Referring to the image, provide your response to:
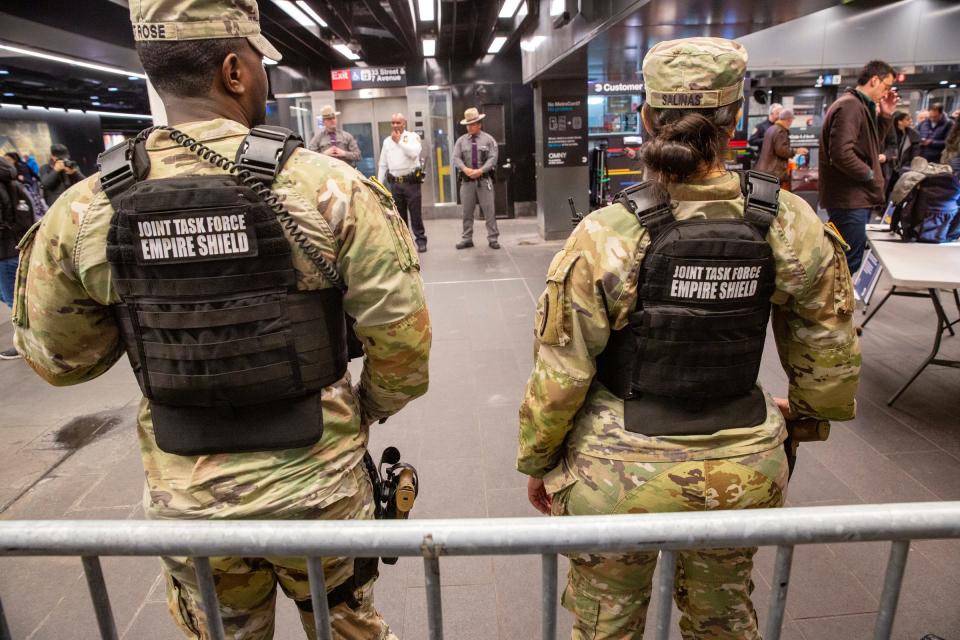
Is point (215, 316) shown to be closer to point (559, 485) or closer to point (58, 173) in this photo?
point (559, 485)

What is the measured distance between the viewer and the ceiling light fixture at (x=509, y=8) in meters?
7.47

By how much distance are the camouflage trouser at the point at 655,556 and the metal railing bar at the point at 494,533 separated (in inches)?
16.8

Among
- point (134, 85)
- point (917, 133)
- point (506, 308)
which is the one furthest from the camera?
point (134, 85)

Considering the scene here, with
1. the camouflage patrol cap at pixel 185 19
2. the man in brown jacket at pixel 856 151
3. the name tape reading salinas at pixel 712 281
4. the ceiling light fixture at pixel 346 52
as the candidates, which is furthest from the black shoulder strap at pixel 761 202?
the ceiling light fixture at pixel 346 52

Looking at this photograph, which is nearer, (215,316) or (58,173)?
(215,316)

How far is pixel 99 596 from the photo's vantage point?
3.17ft

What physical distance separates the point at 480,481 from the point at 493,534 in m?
2.09

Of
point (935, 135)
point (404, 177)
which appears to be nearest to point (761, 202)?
point (404, 177)

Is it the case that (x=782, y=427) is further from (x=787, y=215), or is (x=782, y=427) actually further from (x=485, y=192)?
(x=485, y=192)

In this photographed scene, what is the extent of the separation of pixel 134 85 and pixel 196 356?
50.1 ft

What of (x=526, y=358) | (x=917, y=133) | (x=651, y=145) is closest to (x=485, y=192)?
(x=526, y=358)

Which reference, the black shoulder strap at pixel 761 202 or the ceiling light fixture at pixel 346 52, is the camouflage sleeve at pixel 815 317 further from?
the ceiling light fixture at pixel 346 52

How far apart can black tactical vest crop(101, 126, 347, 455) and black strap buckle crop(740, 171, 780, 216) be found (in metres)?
0.94

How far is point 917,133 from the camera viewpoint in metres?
9.06
